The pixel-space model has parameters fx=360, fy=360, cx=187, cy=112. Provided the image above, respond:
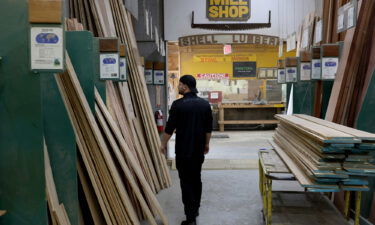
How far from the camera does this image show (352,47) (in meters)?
3.74

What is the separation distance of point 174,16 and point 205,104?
426 centimetres

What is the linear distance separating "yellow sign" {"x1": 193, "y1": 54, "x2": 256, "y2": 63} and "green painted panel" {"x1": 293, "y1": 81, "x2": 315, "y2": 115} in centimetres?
965

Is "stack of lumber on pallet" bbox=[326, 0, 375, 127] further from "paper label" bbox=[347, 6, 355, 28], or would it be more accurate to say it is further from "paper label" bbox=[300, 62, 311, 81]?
"paper label" bbox=[300, 62, 311, 81]

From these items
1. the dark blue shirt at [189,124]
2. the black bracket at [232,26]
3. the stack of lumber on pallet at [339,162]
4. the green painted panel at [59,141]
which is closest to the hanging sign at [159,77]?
the black bracket at [232,26]

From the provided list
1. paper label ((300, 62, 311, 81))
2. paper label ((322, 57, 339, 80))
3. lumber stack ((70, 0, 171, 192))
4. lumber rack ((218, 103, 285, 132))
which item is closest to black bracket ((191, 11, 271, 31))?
lumber stack ((70, 0, 171, 192))

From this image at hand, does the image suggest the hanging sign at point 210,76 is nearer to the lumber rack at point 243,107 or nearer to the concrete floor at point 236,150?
the lumber rack at point 243,107

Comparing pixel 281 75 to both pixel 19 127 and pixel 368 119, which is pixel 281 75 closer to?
pixel 368 119

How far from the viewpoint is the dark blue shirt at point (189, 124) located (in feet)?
12.0

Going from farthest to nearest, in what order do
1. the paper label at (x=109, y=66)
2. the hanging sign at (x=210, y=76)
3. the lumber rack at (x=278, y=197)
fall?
the hanging sign at (x=210, y=76) < the paper label at (x=109, y=66) < the lumber rack at (x=278, y=197)

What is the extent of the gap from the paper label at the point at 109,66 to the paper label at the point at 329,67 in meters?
2.30

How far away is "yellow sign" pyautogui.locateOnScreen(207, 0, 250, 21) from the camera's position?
7641 millimetres

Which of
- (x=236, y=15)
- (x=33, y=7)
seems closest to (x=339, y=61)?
(x=33, y=7)

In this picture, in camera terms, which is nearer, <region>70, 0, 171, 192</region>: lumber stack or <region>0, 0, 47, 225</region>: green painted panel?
<region>0, 0, 47, 225</region>: green painted panel

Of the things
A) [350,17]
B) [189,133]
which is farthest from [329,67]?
[189,133]
